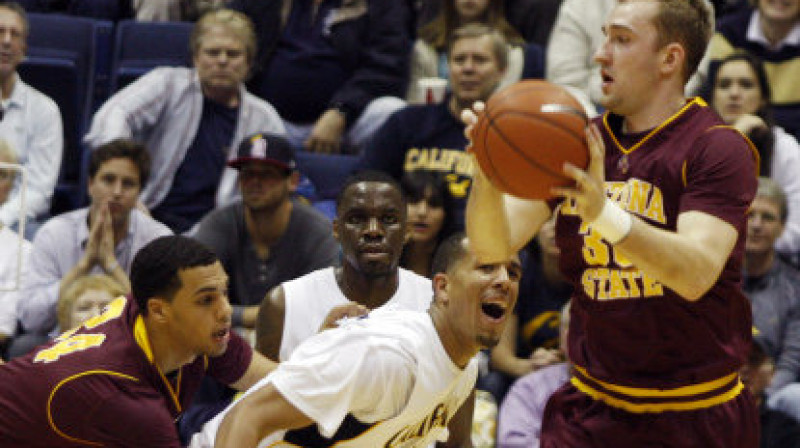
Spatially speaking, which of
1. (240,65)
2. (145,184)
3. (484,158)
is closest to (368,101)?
(240,65)

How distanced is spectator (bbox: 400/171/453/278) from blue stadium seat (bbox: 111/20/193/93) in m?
1.81

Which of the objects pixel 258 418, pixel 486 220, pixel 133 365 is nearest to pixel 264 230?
pixel 133 365

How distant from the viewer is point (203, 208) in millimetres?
6836

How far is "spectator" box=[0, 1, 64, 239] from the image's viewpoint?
6.75 metres

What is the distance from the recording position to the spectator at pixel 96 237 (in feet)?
19.7

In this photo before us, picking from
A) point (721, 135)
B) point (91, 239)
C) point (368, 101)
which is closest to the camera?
point (721, 135)

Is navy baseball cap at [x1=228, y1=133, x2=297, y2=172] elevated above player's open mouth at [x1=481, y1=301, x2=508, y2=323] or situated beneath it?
situated beneath

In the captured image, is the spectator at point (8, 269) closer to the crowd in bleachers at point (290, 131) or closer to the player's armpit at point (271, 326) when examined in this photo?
the crowd in bleachers at point (290, 131)

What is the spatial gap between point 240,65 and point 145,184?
2.88ft

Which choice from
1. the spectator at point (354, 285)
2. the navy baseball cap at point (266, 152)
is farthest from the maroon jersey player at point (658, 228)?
the navy baseball cap at point (266, 152)

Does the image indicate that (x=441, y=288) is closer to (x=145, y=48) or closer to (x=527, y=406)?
(x=527, y=406)

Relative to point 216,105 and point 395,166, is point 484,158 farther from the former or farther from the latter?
point 216,105

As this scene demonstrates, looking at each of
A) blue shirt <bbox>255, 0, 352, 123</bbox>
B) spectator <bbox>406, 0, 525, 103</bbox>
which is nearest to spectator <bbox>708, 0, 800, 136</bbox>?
spectator <bbox>406, 0, 525, 103</bbox>

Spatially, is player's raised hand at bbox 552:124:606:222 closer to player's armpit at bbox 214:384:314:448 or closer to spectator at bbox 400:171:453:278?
player's armpit at bbox 214:384:314:448
